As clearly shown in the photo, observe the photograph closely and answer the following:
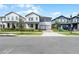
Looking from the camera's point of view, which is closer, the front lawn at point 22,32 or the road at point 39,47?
the road at point 39,47

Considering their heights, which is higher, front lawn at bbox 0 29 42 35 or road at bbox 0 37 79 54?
front lawn at bbox 0 29 42 35

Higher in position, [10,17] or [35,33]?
[10,17]

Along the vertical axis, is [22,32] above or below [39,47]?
above

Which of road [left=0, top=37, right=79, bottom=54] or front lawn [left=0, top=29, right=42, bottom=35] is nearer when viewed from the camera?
road [left=0, top=37, right=79, bottom=54]

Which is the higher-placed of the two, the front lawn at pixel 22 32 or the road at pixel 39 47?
the front lawn at pixel 22 32

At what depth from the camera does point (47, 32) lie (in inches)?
875

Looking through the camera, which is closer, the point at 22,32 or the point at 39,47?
the point at 39,47
